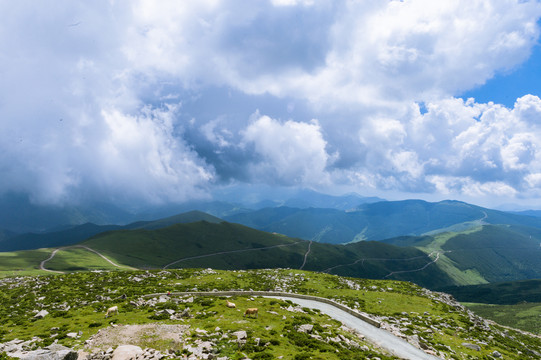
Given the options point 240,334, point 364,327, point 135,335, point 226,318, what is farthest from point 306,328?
point 135,335

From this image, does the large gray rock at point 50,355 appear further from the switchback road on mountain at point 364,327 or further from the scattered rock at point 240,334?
the switchback road on mountain at point 364,327

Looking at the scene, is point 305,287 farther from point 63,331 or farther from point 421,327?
point 63,331

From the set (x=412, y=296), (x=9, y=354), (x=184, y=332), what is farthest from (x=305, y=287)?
(x=9, y=354)

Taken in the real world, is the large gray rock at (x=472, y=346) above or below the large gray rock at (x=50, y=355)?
below

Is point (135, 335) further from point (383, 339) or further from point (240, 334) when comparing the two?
point (383, 339)

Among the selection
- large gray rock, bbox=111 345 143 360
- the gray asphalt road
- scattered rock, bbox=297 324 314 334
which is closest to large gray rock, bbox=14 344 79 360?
large gray rock, bbox=111 345 143 360

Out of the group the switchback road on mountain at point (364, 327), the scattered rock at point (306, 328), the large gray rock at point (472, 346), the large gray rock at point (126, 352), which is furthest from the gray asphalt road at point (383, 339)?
the large gray rock at point (126, 352)

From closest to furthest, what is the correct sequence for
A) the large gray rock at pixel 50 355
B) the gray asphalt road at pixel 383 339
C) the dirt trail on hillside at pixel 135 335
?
the large gray rock at pixel 50 355
the dirt trail on hillside at pixel 135 335
the gray asphalt road at pixel 383 339

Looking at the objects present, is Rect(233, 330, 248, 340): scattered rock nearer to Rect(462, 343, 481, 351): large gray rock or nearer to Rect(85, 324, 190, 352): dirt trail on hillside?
Rect(85, 324, 190, 352): dirt trail on hillside
